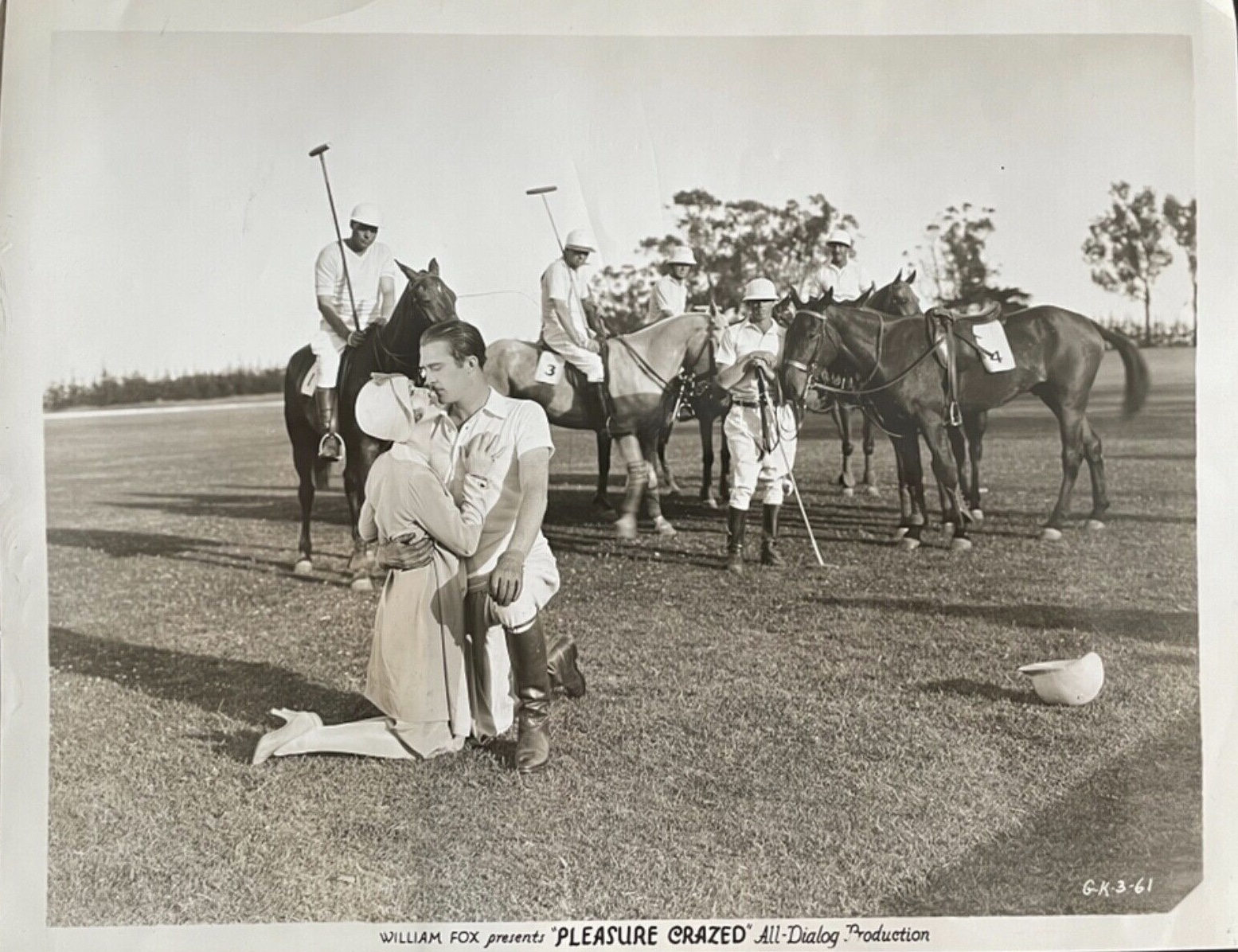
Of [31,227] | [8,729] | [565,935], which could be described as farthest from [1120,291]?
[8,729]

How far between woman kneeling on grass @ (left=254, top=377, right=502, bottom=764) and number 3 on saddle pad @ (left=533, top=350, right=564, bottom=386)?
1.14ft

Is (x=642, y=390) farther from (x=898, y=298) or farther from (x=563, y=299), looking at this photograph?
(x=898, y=298)

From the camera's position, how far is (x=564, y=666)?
168 inches

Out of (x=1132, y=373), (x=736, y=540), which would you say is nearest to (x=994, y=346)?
(x=1132, y=373)

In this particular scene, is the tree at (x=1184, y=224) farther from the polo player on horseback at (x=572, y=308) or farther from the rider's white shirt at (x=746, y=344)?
the polo player on horseback at (x=572, y=308)

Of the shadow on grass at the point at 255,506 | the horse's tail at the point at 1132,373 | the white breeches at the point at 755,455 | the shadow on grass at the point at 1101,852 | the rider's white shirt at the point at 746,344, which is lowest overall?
the shadow on grass at the point at 1101,852

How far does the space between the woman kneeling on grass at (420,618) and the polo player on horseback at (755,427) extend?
A: 101 cm

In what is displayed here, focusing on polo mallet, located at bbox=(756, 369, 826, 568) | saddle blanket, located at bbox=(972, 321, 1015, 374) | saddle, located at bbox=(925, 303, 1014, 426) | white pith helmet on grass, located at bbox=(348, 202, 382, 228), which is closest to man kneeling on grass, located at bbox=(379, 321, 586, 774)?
white pith helmet on grass, located at bbox=(348, 202, 382, 228)

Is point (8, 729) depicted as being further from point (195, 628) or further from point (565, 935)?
point (565, 935)

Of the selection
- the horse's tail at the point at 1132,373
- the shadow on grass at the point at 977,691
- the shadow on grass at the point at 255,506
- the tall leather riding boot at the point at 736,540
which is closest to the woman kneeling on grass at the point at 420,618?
the shadow on grass at the point at 255,506

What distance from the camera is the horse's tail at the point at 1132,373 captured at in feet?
14.5

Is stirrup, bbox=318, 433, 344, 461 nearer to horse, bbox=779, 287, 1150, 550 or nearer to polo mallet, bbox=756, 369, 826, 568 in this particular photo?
polo mallet, bbox=756, 369, 826, 568

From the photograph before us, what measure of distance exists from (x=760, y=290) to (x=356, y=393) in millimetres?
1698

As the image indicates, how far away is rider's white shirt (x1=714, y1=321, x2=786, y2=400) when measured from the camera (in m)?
4.44
